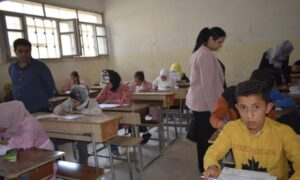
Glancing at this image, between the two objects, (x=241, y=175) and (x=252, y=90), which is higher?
(x=252, y=90)

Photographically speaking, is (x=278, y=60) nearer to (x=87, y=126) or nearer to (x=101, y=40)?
(x=87, y=126)

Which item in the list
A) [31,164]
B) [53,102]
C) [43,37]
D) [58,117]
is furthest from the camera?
[43,37]

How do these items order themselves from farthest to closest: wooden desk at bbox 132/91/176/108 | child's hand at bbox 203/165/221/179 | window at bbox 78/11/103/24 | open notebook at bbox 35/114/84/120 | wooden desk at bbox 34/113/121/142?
window at bbox 78/11/103/24, wooden desk at bbox 132/91/176/108, open notebook at bbox 35/114/84/120, wooden desk at bbox 34/113/121/142, child's hand at bbox 203/165/221/179

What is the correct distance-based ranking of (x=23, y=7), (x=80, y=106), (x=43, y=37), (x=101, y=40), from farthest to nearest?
1. (x=101, y=40)
2. (x=43, y=37)
3. (x=23, y=7)
4. (x=80, y=106)

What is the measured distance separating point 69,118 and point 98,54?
5.19 meters

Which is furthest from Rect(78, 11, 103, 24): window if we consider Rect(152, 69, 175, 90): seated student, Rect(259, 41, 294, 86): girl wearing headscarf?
Rect(259, 41, 294, 86): girl wearing headscarf

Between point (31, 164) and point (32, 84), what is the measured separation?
148 cm

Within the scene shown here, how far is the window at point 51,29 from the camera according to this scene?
535cm

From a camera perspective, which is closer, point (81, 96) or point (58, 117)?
point (58, 117)

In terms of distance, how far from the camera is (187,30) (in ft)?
22.4

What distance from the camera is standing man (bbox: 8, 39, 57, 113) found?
2867mm

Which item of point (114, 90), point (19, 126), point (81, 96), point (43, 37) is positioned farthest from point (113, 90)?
point (43, 37)

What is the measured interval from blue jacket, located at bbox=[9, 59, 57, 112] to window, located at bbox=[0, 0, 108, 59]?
269 cm

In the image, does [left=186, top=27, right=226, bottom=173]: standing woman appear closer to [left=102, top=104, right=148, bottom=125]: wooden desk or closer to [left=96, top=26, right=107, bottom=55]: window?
[left=102, top=104, right=148, bottom=125]: wooden desk
